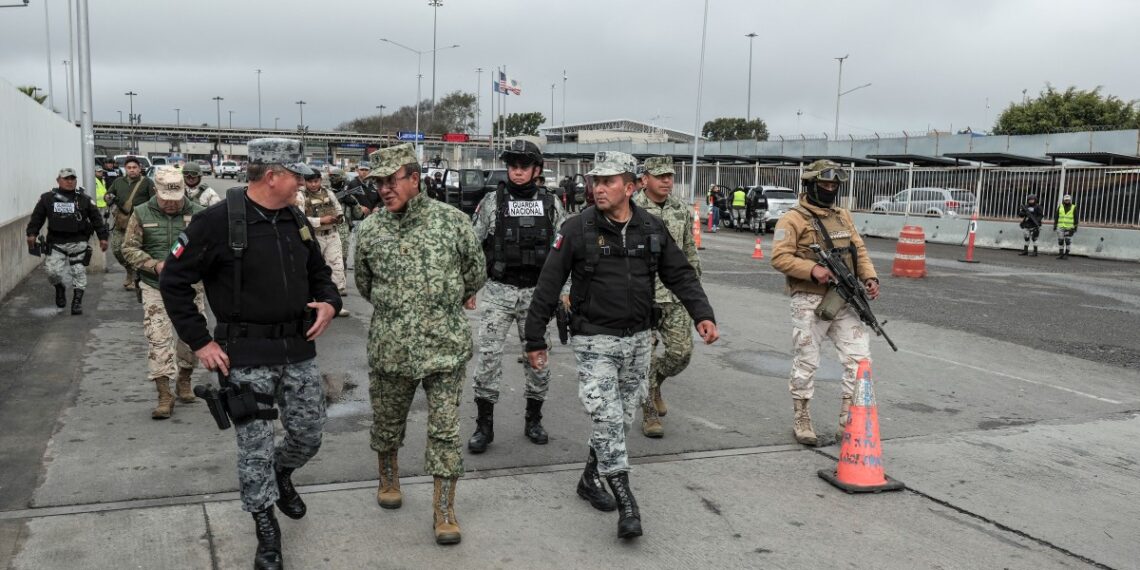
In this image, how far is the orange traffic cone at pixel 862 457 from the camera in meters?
5.00

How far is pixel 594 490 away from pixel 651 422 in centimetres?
137

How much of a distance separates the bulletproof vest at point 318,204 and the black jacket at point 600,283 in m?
6.82

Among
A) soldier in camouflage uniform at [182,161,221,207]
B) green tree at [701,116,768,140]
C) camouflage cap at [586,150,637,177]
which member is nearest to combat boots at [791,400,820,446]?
camouflage cap at [586,150,637,177]

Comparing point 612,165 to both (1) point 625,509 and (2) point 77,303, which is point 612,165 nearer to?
(1) point 625,509

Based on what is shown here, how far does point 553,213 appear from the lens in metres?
5.96

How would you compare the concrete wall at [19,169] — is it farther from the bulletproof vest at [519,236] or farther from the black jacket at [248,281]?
the black jacket at [248,281]

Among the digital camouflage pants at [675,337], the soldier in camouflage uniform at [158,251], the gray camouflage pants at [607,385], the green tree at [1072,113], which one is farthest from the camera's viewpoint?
the green tree at [1072,113]

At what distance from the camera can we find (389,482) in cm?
460

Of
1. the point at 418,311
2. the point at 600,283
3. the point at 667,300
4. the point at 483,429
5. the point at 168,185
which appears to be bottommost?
the point at 483,429

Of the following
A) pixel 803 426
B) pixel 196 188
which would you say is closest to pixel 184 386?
pixel 196 188

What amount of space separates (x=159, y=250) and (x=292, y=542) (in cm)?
317

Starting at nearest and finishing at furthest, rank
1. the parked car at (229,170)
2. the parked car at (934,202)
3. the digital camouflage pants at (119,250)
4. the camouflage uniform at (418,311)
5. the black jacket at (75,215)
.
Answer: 1. the camouflage uniform at (418,311)
2. the digital camouflage pants at (119,250)
3. the black jacket at (75,215)
4. the parked car at (934,202)
5. the parked car at (229,170)

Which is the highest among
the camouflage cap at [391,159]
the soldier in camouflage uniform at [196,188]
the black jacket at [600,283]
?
the camouflage cap at [391,159]

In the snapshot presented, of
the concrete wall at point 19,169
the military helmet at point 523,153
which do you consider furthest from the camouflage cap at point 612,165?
the concrete wall at point 19,169
